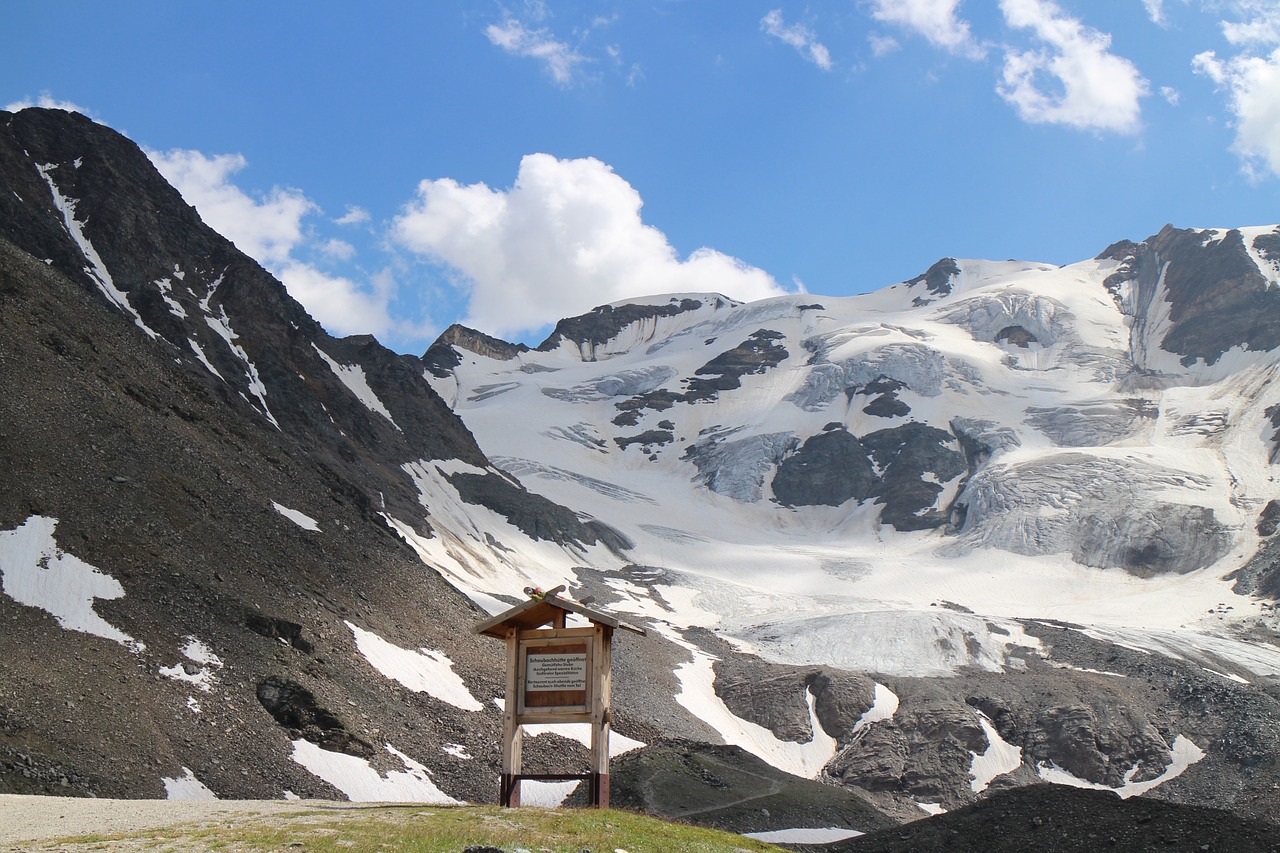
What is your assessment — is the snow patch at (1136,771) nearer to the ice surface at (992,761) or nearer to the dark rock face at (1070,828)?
the ice surface at (992,761)

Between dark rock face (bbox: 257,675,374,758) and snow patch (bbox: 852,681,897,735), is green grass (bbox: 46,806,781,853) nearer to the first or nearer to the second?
dark rock face (bbox: 257,675,374,758)

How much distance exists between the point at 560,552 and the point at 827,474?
69.3 meters

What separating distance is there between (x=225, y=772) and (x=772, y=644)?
56.7 m

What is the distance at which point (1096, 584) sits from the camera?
351 feet

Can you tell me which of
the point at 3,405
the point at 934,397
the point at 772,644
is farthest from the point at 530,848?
the point at 934,397

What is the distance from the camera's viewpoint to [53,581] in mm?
30609

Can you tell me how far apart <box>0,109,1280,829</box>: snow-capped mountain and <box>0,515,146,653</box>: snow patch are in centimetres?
13

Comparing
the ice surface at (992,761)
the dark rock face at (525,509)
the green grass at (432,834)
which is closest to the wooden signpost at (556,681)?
the green grass at (432,834)

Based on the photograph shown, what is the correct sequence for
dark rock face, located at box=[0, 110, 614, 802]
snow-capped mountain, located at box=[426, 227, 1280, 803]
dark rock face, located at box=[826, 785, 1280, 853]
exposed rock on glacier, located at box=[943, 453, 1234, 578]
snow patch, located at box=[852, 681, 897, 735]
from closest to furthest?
dark rock face, located at box=[826, 785, 1280, 853], dark rock face, located at box=[0, 110, 614, 802], snow patch, located at box=[852, 681, 897, 735], snow-capped mountain, located at box=[426, 227, 1280, 803], exposed rock on glacier, located at box=[943, 453, 1234, 578]

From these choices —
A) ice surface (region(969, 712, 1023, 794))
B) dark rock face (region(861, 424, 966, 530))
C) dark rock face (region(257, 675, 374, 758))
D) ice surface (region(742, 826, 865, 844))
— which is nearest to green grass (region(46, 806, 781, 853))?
dark rock face (region(257, 675, 374, 758))

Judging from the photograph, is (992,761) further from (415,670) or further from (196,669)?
(196,669)

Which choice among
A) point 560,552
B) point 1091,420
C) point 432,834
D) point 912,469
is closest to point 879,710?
point 560,552

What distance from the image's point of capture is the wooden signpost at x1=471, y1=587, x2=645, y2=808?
2009 centimetres

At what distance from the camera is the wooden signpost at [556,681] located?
20094 millimetres
